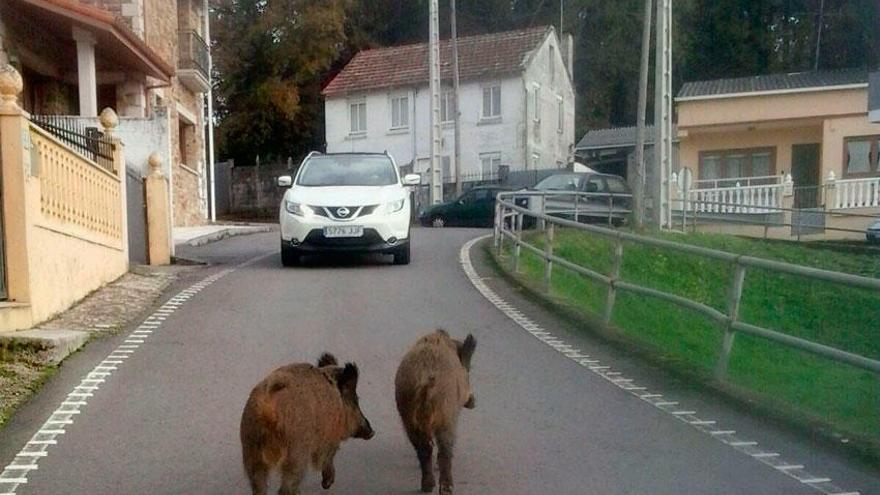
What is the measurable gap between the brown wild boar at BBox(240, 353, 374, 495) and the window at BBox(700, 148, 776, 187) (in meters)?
35.1

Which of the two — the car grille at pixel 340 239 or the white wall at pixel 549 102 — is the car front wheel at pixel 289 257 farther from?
the white wall at pixel 549 102

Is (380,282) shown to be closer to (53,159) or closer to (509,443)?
(53,159)

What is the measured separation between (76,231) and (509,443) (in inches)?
280

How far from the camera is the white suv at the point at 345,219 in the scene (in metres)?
15.5

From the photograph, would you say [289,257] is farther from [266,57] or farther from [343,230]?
[266,57]

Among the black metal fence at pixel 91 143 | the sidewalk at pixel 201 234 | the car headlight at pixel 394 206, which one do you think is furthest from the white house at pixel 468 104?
the black metal fence at pixel 91 143

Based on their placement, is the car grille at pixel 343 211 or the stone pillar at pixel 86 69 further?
the stone pillar at pixel 86 69

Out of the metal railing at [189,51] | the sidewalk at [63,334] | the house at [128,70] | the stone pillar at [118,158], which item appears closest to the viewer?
the sidewalk at [63,334]

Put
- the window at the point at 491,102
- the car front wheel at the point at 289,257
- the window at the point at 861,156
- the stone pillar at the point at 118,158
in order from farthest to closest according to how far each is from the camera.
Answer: the window at the point at 491,102 → the window at the point at 861,156 → the car front wheel at the point at 289,257 → the stone pillar at the point at 118,158

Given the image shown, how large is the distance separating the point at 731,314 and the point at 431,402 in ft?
11.8

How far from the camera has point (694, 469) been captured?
18.6 feet

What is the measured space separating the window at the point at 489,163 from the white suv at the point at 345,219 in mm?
29258

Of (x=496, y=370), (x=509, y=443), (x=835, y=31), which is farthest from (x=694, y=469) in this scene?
(x=835, y=31)

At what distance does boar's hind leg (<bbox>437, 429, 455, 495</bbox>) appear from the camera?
16.5 feet
